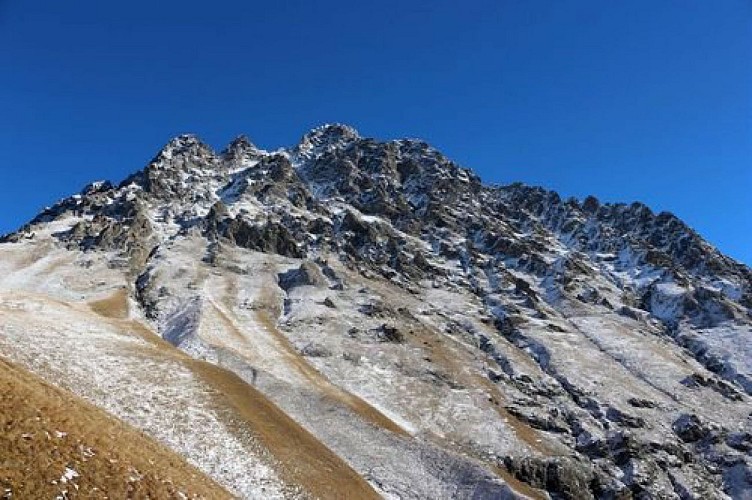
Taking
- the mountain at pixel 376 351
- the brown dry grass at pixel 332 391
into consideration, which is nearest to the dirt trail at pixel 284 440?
the mountain at pixel 376 351

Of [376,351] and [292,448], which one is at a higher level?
[376,351]

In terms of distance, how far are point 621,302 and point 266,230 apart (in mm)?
91325

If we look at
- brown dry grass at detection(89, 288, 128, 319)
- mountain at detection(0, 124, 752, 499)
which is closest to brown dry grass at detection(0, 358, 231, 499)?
mountain at detection(0, 124, 752, 499)

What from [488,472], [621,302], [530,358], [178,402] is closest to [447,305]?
[530,358]

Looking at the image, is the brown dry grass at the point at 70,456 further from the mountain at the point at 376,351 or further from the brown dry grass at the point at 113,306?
the brown dry grass at the point at 113,306

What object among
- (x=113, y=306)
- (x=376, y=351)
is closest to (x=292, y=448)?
(x=376, y=351)

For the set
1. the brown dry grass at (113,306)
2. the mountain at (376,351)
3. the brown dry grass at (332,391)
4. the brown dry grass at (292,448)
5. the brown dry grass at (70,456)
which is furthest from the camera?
the brown dry grass at (113,306)

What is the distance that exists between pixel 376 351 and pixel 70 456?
75.8 metres

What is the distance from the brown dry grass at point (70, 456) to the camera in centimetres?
2200

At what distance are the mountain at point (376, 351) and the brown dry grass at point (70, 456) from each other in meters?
9.31

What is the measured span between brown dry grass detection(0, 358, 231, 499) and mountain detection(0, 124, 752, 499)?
9314 millimetres

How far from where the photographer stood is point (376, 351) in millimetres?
98312

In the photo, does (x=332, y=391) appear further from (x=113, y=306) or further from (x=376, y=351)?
(x=113, y=306)

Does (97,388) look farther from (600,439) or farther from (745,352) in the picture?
(745,352)
